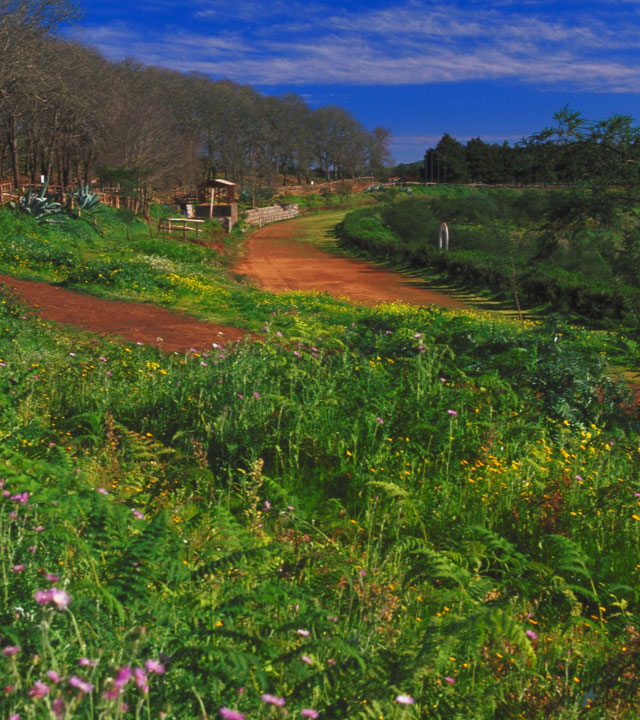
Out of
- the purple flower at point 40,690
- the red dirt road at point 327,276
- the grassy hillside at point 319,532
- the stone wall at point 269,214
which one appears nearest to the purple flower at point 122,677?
the grassy hillside at point 319,532

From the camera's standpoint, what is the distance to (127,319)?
11.7 meters

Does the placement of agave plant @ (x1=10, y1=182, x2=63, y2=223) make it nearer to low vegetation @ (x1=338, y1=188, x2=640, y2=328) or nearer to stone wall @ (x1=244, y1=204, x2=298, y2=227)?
low vegetation @ (x1=338, y1=188, x2=640, y2=328)

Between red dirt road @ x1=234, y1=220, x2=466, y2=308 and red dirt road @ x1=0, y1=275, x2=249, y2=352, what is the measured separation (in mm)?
8722

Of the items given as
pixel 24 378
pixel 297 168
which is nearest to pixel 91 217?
pixel 24 378

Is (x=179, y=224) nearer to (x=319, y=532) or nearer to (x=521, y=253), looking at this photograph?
(x=521, y=253)

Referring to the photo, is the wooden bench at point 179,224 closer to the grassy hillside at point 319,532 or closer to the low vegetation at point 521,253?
the low vegetation at point 521,253

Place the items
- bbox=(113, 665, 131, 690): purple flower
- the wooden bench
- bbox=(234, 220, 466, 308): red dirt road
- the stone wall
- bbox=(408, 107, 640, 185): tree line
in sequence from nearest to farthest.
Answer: bbox=(113, 665, 131, 690): purple flower
bbox=(408, 107, 640, 185): tree line
bbox=(234, 220, 466, 308): red dirt road
the wooden bench
the stone wall

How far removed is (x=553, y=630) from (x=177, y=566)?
1.78 metres

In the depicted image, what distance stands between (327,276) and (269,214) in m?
27.7

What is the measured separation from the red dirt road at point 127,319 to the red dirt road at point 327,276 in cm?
872

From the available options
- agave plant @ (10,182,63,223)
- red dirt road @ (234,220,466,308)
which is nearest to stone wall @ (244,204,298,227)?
red dirt road @ (234,220,466,308)

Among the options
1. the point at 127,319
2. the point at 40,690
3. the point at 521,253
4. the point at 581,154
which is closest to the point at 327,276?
the point at 521,253

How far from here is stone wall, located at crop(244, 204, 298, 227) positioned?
48838 mm

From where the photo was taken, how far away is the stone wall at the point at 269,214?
4884 cm
